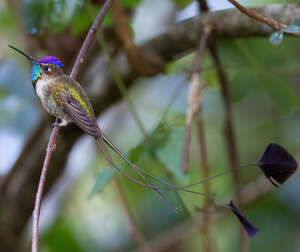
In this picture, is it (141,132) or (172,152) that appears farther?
(141,132)

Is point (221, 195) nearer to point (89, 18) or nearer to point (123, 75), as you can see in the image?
point (123, 75)

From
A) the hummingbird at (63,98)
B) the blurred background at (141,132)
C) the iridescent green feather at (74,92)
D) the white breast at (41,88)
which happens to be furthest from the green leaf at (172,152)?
the white breast at (41,88)

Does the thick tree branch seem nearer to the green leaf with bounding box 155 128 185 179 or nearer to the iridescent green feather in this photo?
the green leaf with bounding box 155 128 185 179

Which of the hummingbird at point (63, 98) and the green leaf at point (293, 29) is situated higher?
the hummingbird at point (63, 98)

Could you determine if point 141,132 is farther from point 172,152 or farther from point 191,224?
point 191,224

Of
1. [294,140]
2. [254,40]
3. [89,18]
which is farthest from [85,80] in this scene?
[294,140]

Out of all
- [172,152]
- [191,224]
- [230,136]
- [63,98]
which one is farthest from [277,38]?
[191,224]

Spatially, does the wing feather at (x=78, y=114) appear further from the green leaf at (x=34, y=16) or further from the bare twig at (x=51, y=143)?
the green leaf at (x=34, y=16)

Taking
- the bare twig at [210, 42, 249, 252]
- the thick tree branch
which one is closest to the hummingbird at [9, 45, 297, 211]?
the bare twig at [210, 42, 249, 252]

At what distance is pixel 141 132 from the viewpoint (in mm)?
2020

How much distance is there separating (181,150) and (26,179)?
1.14 meters

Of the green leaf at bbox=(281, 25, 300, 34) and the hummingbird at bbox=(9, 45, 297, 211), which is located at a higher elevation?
the hummingbird at bbox=(9, 45, 297, 211)

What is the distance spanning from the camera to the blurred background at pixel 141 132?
1944 mm

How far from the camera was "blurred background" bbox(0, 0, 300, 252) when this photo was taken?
194 cm
